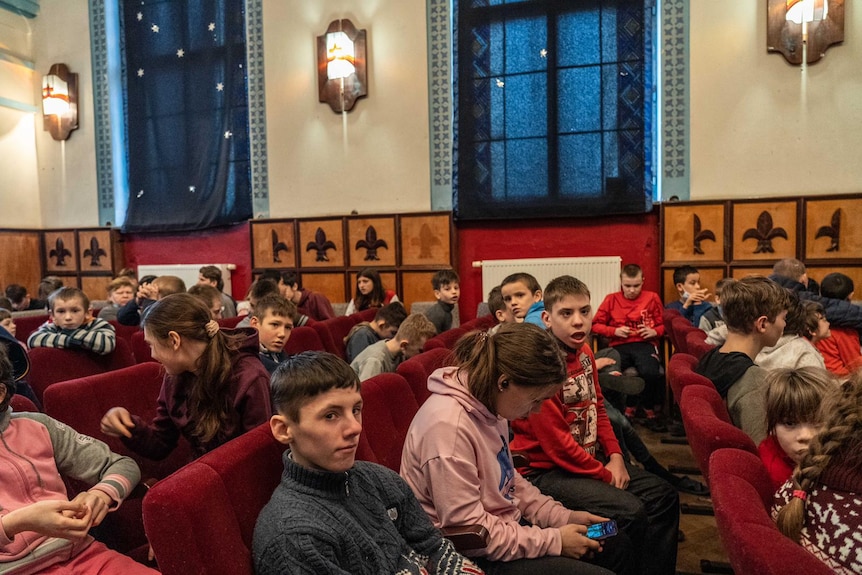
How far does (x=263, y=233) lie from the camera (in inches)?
262

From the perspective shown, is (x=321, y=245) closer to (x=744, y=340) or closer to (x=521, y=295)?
(x=521, y=295)

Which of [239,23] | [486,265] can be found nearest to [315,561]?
[486,265]

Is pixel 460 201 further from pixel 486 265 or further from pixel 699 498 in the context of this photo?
pixel 699 498

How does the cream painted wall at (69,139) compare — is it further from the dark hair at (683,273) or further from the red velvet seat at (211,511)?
the red velvet seat at (211,511)

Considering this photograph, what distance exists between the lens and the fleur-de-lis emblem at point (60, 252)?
7441 millimetres

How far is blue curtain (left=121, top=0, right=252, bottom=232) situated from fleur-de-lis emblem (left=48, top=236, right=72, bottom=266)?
0.91 metres

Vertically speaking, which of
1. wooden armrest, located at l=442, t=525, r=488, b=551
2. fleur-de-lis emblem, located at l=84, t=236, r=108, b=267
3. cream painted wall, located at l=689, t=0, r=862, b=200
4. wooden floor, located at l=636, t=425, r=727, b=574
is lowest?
wooden floor, located at l=636, t=425, r=727, b=574

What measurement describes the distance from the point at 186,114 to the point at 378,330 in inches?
181

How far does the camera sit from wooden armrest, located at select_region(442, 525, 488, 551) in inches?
60.1

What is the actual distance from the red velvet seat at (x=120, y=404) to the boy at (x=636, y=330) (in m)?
3.50

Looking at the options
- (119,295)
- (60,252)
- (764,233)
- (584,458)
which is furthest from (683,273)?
(60,252)

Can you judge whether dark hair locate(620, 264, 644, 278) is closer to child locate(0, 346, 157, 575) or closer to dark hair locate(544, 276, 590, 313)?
dark hair locate(544, 276, 590, 313)

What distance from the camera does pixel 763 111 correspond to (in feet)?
17.0

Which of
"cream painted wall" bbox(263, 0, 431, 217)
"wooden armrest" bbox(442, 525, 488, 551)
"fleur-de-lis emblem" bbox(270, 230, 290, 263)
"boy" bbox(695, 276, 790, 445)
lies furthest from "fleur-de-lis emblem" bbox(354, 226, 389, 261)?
"wooden armrest" bbox(442, 525, 488, 551)
